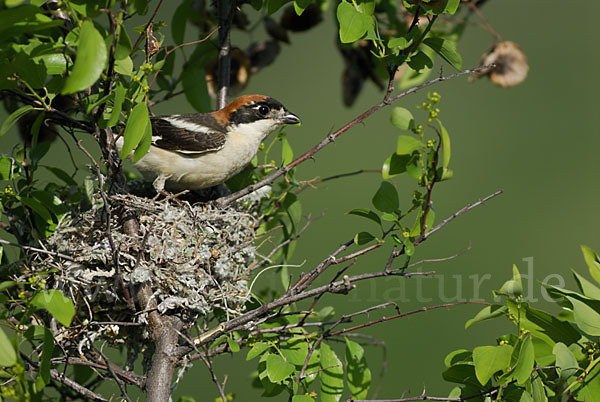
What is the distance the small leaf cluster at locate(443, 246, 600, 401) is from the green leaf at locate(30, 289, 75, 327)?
1293 millimetres

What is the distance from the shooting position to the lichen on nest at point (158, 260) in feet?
10.2

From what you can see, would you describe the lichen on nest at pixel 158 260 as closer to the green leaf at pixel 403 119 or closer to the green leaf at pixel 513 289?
the green leaf at pixel 403 119

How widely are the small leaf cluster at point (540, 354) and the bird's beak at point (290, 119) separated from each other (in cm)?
209

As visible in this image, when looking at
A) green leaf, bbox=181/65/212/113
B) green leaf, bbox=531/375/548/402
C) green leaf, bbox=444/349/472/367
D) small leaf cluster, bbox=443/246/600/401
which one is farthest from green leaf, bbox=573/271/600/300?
green leaf, bbox=181/65/212/113

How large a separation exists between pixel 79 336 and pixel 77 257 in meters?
0.41

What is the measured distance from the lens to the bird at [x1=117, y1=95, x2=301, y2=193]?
4.13 m

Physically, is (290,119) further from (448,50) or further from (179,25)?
(448,50)

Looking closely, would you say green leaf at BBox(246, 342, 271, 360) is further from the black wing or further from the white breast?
the black wing

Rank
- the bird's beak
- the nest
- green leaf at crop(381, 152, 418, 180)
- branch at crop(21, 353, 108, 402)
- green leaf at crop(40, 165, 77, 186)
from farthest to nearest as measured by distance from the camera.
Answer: the bird's beak < green leaf at crop(40, 165, 77, 186) < the nest < green leaf at crop(381, 152, 418, 180) < branch at crop(21, 353, 108, 402)

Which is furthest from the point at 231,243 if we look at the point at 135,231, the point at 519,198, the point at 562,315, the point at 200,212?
the point at 519,198

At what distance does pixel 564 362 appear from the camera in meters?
2.35

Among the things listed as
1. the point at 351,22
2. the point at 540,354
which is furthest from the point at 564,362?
the point at 351,22

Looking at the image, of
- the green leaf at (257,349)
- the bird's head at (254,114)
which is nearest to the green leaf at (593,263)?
the green leaf at (257,349)

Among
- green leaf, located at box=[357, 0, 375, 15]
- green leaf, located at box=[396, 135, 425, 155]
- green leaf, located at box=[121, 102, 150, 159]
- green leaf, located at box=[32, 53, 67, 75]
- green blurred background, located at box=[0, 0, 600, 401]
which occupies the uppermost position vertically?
green leaf, located at box=[357, 0, 375, 15]
